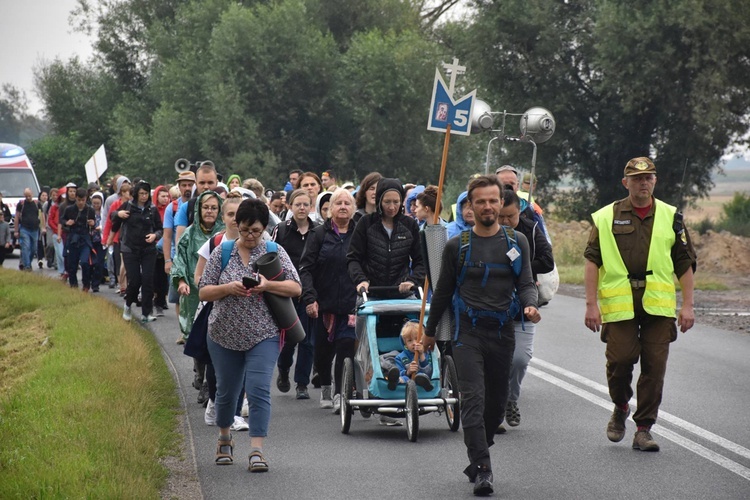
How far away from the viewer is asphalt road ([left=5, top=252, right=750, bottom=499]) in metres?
7.16

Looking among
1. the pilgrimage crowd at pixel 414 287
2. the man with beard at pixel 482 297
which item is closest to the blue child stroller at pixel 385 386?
the pilgrimage crowd at pixel 414 287

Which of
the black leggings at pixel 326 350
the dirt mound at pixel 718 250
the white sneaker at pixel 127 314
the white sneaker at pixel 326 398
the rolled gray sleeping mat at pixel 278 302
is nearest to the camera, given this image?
the rolled gray sleeping mat at pixel 278 302

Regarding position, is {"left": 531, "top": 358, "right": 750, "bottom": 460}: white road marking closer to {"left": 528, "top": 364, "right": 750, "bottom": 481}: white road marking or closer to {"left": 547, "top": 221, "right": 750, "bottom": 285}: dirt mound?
{"left": 528, "top": 364, "right": 750, "bottom": 481}: white road marking

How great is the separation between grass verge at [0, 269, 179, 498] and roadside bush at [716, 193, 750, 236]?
19.4 meters

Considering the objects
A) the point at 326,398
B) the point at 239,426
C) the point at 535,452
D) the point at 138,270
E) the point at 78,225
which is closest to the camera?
the point at 535,452

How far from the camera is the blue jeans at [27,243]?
27125mm

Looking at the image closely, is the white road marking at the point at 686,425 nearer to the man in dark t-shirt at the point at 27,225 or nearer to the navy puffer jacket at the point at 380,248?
the navy puffer jacket at the point at 380,248

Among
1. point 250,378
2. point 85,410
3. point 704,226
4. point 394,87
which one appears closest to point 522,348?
point 250,378

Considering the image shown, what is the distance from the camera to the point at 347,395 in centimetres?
909

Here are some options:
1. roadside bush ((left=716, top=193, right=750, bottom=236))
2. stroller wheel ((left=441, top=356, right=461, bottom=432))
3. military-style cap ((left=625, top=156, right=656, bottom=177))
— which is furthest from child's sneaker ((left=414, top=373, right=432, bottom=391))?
roadside bush ((left=716, top=193, right=750, bottom=236))

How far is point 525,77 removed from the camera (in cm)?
3616

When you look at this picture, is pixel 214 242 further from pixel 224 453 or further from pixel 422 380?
pixel 422 380

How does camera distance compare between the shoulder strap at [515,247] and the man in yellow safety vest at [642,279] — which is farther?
the man in yellow safety vest at [642,279]

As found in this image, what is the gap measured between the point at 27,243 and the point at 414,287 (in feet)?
63.6
